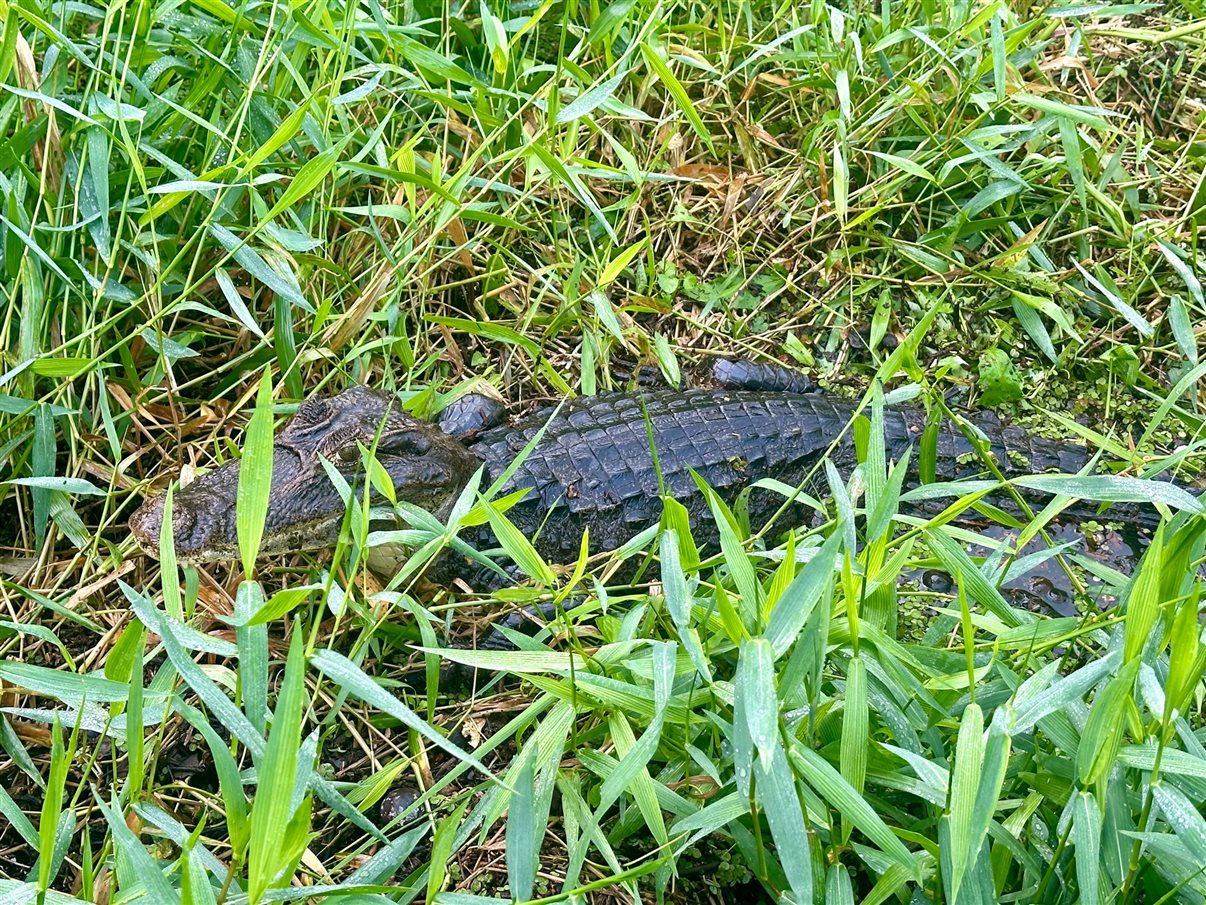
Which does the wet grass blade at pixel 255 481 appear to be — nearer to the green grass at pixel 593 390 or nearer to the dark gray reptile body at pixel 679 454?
the green grass at pixel 593 390

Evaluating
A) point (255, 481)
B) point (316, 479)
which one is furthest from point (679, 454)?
point (255, 481)

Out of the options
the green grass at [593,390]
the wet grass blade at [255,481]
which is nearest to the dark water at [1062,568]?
the green grass at [593,390]

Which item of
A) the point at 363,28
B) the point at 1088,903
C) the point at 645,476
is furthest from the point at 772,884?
the point at 363,28

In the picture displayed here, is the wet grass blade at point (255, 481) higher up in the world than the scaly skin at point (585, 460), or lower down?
higher up

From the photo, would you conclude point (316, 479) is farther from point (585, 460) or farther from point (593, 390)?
point (593, 390)

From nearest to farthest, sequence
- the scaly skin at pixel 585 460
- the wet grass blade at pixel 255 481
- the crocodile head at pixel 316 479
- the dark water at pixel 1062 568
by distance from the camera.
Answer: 1. the wet grass blade at pixel 255 481
2. the crocodile head at pixel 316 479
3. the scaly skin at pixel 585 460
4. the dark water at pixel 1062 568

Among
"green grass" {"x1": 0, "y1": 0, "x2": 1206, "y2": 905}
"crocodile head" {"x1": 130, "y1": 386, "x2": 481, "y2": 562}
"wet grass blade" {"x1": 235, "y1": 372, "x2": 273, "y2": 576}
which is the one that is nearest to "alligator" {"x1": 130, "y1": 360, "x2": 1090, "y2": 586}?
"crocodile head" {"x1": 130, "y1": 386, "x2": 481, "y2": 562}

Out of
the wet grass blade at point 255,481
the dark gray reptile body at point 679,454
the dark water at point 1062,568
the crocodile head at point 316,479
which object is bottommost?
the dark water at point 1062,568
